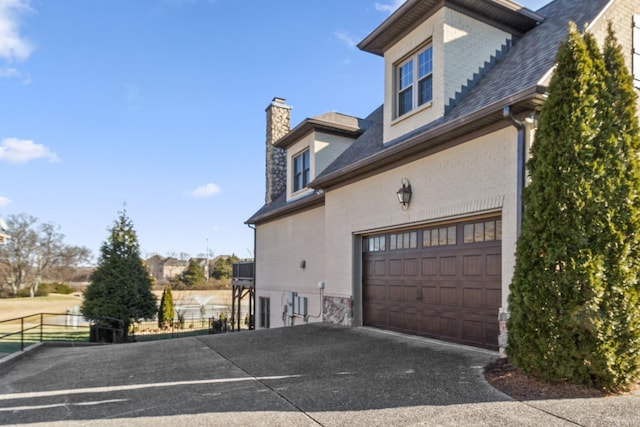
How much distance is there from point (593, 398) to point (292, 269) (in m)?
11.2

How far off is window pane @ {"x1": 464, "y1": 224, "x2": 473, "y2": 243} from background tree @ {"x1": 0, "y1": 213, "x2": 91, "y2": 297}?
165 ft

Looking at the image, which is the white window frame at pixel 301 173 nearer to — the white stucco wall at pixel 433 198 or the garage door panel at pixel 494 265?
the white stucco wall at pixel 433 198

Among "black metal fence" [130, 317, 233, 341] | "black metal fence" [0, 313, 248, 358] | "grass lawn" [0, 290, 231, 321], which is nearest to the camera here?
"black metal fence" [0, 313, 248, 358]

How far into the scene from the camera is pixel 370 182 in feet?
33.2

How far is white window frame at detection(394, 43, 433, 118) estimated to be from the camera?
29.3ft

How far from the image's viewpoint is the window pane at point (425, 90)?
8852 millimetres

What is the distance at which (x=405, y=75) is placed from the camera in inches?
381

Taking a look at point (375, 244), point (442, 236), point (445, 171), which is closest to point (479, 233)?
point (442, 236)

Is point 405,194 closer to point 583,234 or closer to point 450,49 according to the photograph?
point 450,49

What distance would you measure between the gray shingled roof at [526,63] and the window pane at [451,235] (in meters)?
1.87

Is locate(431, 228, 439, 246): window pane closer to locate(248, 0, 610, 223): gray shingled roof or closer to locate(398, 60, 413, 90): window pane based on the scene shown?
locate(248, 0, 610, 223): gray shingled roof

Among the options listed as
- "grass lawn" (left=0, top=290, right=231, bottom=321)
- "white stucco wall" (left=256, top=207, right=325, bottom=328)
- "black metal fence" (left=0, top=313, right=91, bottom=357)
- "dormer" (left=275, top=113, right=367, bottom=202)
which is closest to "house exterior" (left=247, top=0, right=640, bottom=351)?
"white stucco wall" (left=256, top=207, right=325, bottom=328)

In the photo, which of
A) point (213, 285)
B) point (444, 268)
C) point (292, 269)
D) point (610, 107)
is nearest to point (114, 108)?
point (292, 269)

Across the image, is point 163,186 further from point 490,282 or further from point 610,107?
point 610,107
